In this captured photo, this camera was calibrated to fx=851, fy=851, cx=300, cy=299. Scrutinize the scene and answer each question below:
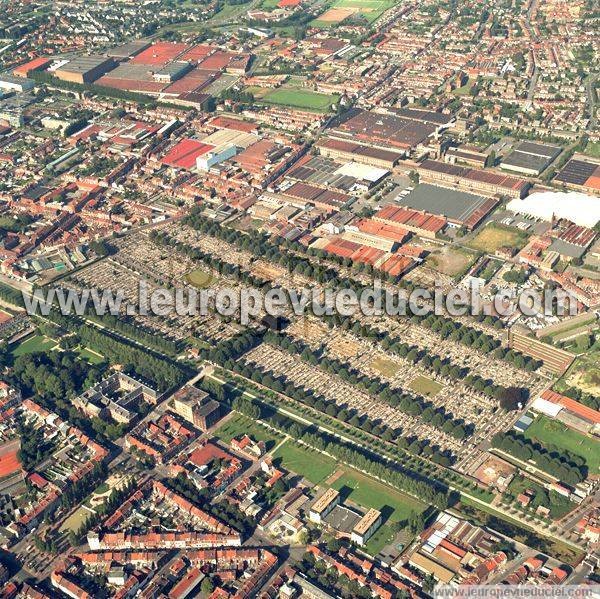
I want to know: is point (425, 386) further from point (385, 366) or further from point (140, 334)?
point (140, 334)

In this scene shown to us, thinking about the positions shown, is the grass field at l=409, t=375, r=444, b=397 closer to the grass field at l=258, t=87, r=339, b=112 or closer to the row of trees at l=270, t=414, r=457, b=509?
the row of trees at l=270, t=414, r=457, b=509

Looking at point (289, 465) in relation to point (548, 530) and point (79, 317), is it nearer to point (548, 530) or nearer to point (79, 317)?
point (548, 530)

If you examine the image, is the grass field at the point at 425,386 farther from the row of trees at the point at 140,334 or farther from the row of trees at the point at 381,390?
the row of trees at the point at 140,334

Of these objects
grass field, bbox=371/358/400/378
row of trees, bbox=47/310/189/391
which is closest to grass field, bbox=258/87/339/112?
row of trees, bbox=47/310/189/391

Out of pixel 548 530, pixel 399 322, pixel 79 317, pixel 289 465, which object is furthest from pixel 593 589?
pixel 79 317

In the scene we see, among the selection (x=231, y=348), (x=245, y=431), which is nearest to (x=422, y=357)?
(x=231, y=348)

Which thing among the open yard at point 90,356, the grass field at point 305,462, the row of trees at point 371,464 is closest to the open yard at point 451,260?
the row of trees at point 371,464
